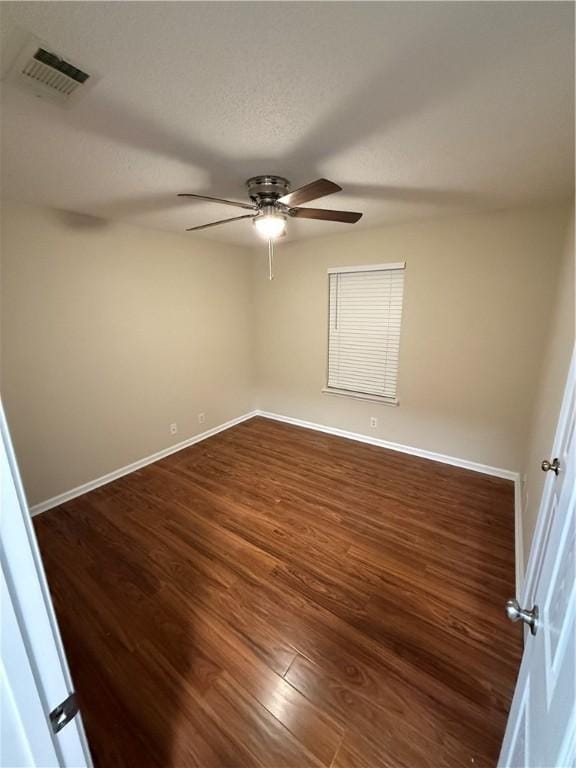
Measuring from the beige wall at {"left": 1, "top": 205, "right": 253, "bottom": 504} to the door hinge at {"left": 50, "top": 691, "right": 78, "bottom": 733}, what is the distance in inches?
93.7

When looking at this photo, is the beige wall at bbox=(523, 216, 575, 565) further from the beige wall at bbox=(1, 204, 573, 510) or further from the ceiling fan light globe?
the ceiling fan light globe

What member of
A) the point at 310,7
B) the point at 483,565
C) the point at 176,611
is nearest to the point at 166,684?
the point at 176,611

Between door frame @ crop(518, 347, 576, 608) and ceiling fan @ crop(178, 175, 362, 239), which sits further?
ceiling fan @ crop(178, 175, 362, 239)

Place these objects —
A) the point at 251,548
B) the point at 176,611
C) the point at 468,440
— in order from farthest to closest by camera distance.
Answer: the point at 468,440
the point at 251,548
the point at 176,611

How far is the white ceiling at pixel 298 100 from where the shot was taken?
85 centimetres

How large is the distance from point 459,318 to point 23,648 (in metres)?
3.28

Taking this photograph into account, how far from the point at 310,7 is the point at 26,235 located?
2.44 metres

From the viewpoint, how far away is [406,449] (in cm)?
341

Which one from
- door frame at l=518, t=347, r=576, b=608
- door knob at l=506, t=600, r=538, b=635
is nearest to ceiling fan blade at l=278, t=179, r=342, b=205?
door frame at l=518, t=347, r=576, b=608

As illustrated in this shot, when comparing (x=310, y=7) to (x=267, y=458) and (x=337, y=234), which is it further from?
(x=267, y=458)

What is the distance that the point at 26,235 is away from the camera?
2.24 metres

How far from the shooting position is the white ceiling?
0.85 m

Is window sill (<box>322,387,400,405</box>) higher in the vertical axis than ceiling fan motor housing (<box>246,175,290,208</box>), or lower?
lower

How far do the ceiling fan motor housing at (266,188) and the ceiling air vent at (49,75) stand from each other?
924mm
